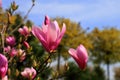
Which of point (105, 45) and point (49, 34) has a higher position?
point (105, 45)

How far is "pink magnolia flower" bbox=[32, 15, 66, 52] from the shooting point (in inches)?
85.0

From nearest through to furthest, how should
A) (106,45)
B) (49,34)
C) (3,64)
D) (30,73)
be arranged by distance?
1. (3,64)
2. (49,34)
3. (30,73)
4. (106,45)

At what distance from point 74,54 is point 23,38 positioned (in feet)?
5.81

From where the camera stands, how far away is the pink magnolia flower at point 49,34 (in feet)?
7.08

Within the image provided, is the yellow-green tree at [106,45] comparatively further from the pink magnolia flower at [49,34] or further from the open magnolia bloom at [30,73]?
the pink magnolia flower at [49,34]

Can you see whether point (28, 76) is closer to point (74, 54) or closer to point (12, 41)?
point (74, 54)

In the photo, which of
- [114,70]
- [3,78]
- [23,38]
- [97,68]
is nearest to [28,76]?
[3,78]

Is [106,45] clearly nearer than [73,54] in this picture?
No

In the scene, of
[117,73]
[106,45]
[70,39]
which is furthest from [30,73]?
[117,73]

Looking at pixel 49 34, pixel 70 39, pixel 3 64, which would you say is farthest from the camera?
pixel 70 39

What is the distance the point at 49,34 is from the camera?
217 centimetres

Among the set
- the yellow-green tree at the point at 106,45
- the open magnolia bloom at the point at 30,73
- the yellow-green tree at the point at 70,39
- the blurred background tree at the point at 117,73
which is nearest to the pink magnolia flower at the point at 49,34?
the open magnolia bloom at the point at 30,73

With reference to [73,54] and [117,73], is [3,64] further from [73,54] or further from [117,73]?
[117,73]

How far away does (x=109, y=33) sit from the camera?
134 feet
